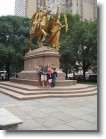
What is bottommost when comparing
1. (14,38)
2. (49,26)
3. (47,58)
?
(47,58)

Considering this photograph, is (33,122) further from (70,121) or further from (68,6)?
(68,6)

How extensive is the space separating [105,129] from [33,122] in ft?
7.68

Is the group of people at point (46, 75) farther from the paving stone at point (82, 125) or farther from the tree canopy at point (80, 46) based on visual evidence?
the tree canopy at point (80, 46)

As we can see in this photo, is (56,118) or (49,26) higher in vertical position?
(49,26)

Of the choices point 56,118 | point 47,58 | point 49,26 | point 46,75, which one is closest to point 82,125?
point 56,118

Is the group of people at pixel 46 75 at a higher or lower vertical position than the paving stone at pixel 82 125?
higher

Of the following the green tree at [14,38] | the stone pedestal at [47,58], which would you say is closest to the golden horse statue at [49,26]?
the stone pedestal at [47,58]

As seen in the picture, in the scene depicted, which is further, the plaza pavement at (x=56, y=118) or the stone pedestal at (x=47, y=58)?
the stone pedestal at (x=47, y=58)

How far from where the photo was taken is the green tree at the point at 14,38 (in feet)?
103

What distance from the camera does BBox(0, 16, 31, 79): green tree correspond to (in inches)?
1232

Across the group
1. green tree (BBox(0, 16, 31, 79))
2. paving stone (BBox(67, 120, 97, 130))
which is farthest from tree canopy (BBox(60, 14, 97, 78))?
paving stone (BBox(67, 120, 97, 130))

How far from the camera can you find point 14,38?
33219mm

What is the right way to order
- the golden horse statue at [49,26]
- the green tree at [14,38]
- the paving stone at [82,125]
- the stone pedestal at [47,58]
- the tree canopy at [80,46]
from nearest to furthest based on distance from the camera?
the paving stone at [82,125]
the stone pedestal at [47,58]
the golden horse statue at [49,26]
the tree canopy at [80,46]
the green tree at [14,38]

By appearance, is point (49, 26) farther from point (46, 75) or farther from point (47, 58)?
point (46, 75)
